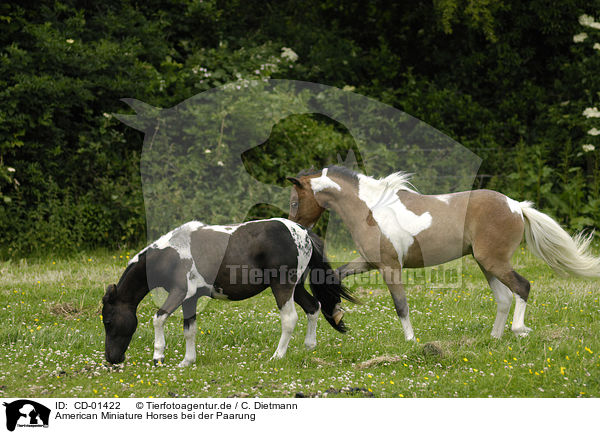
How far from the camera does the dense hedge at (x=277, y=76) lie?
12.4 meters

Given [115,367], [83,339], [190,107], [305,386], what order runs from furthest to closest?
[190,107] < [83,339] < [115,367] < [305,386]

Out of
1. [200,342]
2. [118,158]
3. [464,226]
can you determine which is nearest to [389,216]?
[464,226]

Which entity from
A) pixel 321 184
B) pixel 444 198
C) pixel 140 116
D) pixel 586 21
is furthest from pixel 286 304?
pixel 586 21

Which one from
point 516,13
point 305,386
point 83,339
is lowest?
point 83,339

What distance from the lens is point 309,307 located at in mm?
7055

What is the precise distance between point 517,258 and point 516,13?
663 cm

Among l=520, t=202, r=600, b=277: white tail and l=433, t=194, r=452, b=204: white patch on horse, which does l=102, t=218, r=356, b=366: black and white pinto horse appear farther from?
l=520, t=202, r=600, b=277: white tail

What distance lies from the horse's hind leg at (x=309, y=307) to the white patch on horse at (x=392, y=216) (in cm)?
100

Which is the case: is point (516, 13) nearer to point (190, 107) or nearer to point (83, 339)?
point (190, 107)

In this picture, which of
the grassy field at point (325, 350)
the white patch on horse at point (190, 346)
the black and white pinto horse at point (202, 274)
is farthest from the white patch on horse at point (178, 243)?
the grassy field at point (325, 350)

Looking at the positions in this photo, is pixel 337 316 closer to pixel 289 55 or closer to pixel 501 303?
pixel 501 303

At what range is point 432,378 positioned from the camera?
5.96 m

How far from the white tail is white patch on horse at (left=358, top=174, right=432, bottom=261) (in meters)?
1.07

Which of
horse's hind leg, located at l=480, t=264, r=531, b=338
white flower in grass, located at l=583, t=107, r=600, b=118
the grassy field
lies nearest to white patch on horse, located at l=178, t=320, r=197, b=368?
the grassy field
